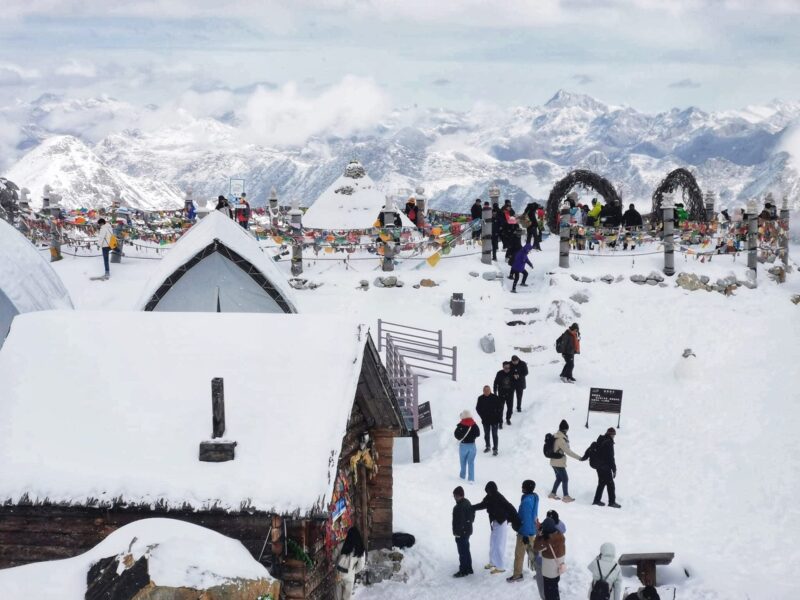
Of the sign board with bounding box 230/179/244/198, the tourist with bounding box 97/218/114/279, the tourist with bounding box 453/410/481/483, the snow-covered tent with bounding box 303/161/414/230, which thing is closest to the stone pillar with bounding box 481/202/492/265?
the snow-covered tent with bounding box 303/161/414/230

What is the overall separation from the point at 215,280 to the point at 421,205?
1366 cm

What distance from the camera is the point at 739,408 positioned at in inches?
725

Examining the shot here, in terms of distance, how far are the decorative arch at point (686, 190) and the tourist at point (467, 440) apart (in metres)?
15.6

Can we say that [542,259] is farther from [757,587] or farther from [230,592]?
[230,592]

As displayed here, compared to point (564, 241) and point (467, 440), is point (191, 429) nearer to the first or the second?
point (467, 440)

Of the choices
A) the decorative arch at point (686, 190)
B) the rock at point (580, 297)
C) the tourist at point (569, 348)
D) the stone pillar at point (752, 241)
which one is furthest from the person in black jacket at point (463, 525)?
the decorative arch at point (686, 190)

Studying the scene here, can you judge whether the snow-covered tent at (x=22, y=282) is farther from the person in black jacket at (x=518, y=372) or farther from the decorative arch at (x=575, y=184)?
the decorative arch at (x=575, y=184)

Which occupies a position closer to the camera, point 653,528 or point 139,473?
point 139,473

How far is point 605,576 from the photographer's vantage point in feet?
32.4

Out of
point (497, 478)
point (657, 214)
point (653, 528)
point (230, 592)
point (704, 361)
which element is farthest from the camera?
point (657, 214)

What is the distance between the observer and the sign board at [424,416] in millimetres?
17609

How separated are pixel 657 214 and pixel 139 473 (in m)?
22.3

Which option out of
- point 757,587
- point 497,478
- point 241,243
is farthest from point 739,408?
point 241,243

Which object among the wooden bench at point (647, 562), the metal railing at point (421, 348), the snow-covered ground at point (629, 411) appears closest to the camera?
the wooden bench at point (647, 562)
